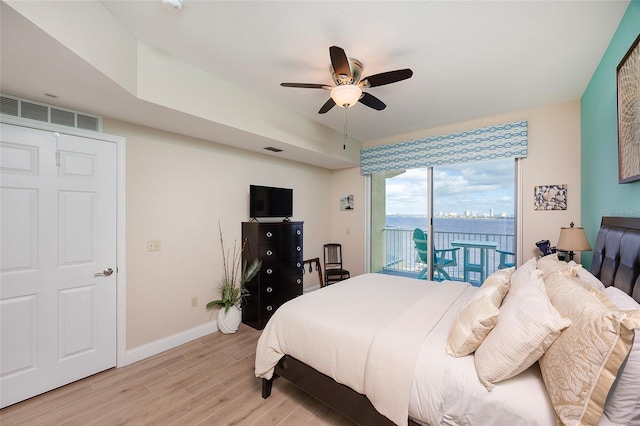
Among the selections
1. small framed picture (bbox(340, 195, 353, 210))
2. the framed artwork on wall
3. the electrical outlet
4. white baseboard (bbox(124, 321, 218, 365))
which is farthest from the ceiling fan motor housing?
white baseboard (bbox(124, 321, 218, 365))

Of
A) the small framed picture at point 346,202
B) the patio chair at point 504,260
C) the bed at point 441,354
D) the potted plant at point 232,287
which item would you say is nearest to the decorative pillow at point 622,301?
the bed at point 441,354

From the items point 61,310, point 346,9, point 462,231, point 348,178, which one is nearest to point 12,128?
point 61,310

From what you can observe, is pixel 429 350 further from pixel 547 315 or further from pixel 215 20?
pixel 215 20

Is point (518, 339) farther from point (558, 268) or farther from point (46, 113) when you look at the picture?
point (46, 113)

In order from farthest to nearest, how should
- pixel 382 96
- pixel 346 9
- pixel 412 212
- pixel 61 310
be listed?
1. pixel 412 212
2. pixel 382 96
3. pixel 61 310
4. pixel 346 9

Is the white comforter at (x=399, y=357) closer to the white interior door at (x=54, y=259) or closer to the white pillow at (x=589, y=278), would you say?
the white pillow at (x=589, y=278)

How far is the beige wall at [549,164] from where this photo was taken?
2.90 metres

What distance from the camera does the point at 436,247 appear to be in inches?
156

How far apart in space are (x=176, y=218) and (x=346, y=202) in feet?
9.40

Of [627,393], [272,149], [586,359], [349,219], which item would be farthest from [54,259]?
[349,219]

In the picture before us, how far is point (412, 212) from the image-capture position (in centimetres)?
418

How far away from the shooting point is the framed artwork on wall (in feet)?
4.68

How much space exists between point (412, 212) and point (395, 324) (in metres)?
2.80

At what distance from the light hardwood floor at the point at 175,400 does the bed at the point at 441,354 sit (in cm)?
21
